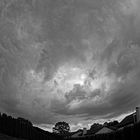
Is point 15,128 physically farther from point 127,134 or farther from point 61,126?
point 61,126

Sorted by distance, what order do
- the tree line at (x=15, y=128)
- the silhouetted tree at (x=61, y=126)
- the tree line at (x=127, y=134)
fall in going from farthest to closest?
the silhouetted tree at (x=61, y=126) < the tree line at (x=15, y=128) < the tree line at (x=127, y=134)

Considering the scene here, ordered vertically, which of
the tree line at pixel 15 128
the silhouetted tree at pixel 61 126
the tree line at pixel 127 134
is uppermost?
the silhouetted tree at pixel 61 126

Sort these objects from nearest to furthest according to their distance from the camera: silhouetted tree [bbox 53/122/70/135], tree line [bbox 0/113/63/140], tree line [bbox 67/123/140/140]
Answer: tree line [bbox 67/123/140/140] < tree line [bbox 0/113/63/140] < silhouetted tree [bbox 53/122/70/135]

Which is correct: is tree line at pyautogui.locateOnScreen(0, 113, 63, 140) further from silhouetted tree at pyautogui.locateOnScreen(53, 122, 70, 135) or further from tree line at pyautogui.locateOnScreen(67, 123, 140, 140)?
silhouetted tree at pyautogui.locateOnScreen(53, 122, 70, 135)

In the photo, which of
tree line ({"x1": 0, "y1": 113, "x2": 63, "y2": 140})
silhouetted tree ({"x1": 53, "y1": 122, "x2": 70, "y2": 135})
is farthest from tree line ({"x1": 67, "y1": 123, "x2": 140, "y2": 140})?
silhouetted tree ({"x1": 53, "y1": 122, "x2": 70, "y2": 135})

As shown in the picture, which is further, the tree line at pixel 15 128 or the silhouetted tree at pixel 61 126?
the silhouetted tree at pixel 61 126

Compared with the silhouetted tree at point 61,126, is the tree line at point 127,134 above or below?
below

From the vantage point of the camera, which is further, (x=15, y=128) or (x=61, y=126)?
(x=61, y=126)

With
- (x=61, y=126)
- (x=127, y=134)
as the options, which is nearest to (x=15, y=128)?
(x=127, y=134)

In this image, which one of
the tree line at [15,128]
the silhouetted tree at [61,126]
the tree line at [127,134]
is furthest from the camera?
the silhouetted tree at [61,126]

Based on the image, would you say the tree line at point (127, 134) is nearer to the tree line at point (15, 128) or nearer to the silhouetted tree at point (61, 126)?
the tree line at point (15, 128)

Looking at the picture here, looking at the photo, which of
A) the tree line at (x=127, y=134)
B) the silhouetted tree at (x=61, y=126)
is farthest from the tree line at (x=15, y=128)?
the silhouetted tree at (x=61, y=126)

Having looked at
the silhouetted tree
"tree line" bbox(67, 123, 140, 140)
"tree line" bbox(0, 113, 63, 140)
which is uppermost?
the silhouetted tree

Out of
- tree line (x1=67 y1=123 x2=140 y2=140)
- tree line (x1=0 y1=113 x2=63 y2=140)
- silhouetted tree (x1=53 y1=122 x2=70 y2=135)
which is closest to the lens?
tree line (x1=67 y1=123 x2=140 y2=140)
